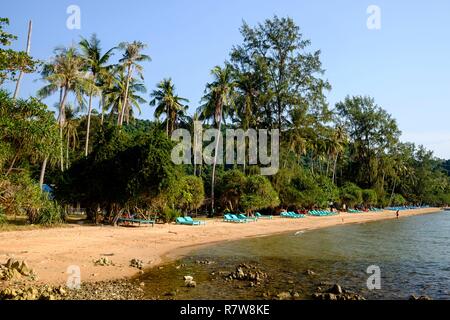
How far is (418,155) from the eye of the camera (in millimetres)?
116125

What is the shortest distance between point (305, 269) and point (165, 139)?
48.9 ft

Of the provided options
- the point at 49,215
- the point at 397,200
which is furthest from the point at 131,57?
the point at 397,200

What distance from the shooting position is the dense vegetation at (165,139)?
1691cm

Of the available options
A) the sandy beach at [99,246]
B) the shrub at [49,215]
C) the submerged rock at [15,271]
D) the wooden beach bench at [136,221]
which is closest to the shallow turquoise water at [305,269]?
the sandy beach at [99,246]

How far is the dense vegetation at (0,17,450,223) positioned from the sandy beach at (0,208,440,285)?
70.0 inches

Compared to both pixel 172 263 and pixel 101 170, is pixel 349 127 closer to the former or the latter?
Answer: pixel 101 170

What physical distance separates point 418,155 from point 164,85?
97351 mm

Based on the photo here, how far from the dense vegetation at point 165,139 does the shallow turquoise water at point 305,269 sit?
729 cm

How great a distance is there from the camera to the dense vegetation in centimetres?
1691
